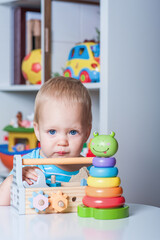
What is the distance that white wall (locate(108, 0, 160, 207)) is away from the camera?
5.22 feet

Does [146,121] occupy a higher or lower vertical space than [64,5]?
lower

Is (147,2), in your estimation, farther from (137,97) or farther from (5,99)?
(5,99)

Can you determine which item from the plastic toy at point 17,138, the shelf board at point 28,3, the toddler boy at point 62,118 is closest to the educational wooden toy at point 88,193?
the toddler boy at point 62,118

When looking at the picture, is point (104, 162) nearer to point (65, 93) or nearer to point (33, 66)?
point (65, 93)

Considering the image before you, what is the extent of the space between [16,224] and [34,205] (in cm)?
7

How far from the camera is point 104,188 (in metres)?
0.77

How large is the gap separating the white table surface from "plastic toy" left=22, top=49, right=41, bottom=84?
1279 mm

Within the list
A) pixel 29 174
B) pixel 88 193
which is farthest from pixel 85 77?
pixel 88 193

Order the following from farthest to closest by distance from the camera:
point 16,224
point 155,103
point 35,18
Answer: point 35,18, point 155,103, point 16,224

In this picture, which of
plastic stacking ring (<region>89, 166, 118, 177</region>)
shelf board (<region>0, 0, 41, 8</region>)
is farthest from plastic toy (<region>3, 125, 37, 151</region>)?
plastic stacking ring (<region>89, 166, 118, 177</region>)

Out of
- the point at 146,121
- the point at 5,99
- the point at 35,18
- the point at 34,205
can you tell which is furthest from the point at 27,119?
the point at 34,205

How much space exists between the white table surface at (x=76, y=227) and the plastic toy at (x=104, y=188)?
0.05 feet

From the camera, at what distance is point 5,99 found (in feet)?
7.23

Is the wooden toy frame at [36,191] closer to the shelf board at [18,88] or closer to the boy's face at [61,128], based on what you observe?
the boy's face at [61,128]
